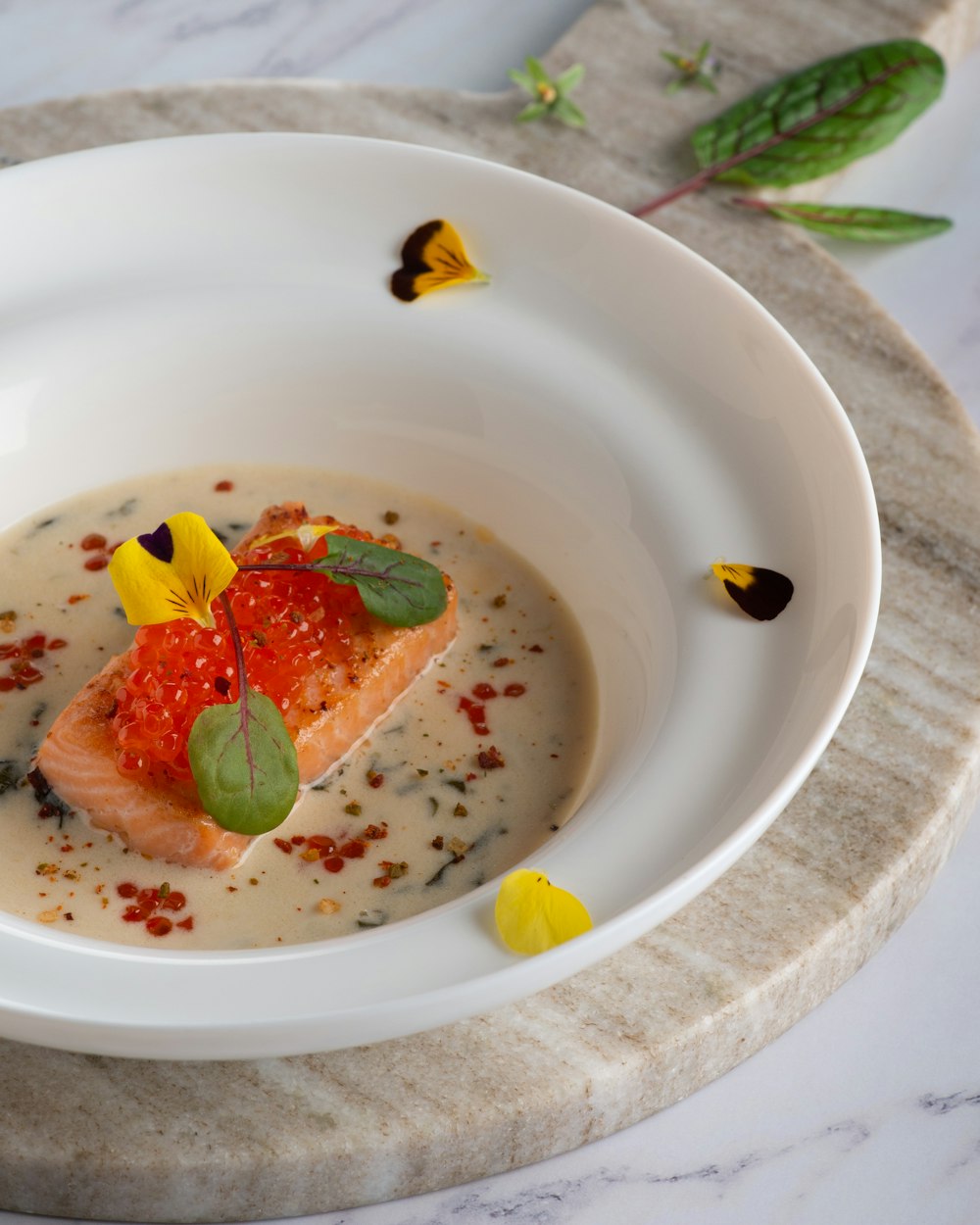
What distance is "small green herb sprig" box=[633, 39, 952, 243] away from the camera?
2666 mm

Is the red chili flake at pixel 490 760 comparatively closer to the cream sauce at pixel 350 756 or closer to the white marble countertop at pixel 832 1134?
the cream sauce at pixel 350 756

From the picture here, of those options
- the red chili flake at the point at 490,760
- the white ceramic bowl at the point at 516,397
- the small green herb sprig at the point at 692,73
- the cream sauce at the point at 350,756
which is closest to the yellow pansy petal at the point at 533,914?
the white ceramic bowl at the point at 516,397

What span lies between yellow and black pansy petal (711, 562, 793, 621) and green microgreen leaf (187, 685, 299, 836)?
1.78 ft

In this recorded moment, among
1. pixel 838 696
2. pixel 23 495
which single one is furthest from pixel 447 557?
pixel 838 696

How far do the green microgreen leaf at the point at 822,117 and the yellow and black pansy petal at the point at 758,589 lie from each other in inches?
45.7

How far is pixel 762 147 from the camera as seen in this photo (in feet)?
8.86

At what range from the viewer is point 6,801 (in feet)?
5.83

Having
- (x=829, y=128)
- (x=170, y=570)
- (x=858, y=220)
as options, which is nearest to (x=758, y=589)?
(x=170, y=570)

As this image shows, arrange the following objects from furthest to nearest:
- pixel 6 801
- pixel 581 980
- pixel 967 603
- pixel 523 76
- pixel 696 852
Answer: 1. pixel 523 76
2. pixel 967 603
3. pixel 6 801
4. pixel 581 980
5. pixel 696 852

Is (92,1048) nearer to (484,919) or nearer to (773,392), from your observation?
(484,919)

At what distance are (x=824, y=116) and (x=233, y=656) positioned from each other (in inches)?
66.2

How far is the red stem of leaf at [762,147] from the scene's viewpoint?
104 inches

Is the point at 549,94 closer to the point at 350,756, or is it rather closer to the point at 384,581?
the point at 384,581

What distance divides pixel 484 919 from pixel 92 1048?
37 cm
